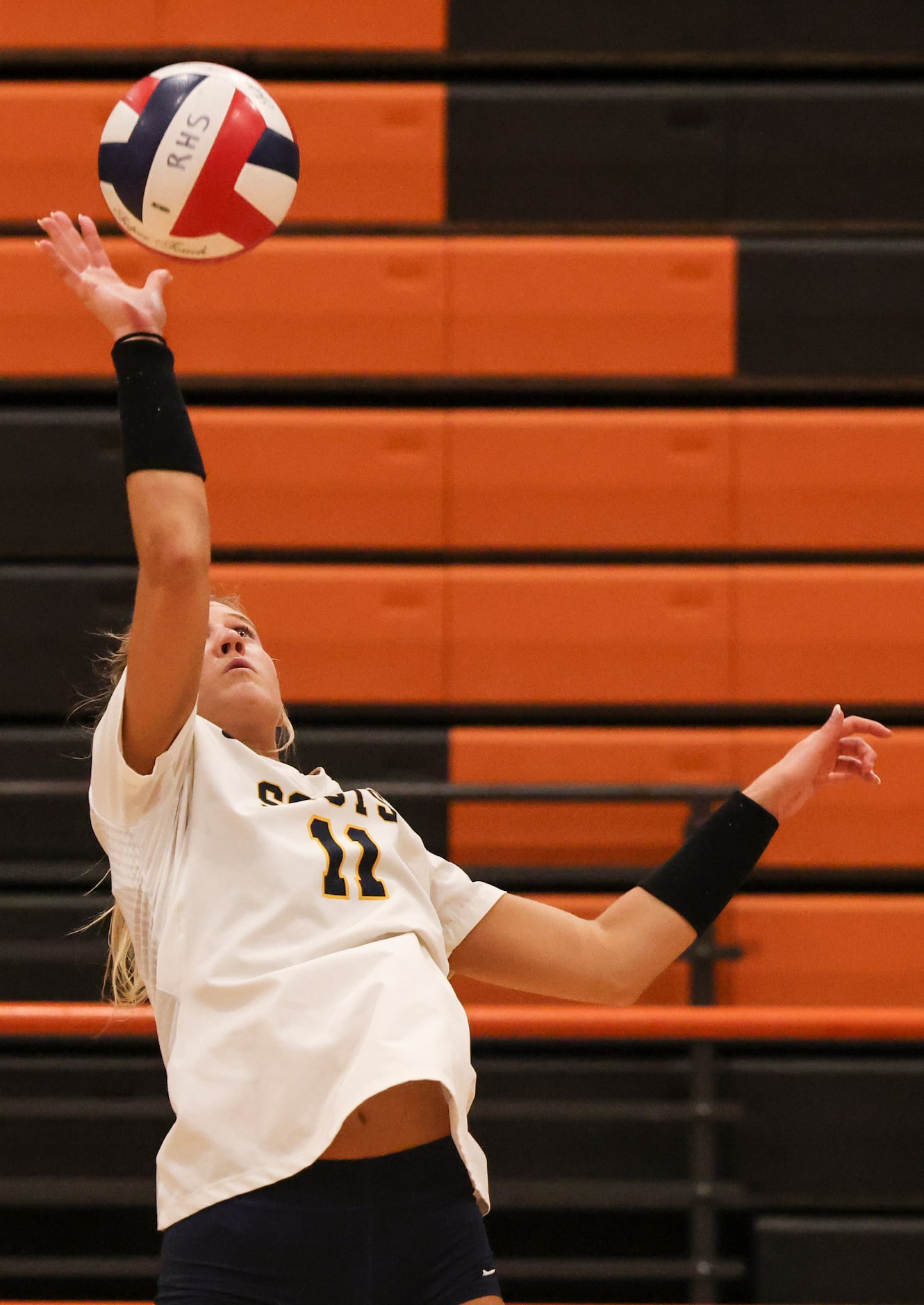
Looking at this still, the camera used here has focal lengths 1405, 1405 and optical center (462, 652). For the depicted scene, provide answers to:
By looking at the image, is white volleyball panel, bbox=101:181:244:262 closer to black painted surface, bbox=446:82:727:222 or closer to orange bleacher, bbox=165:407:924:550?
orange bleacher, bbox=165:407:924:550

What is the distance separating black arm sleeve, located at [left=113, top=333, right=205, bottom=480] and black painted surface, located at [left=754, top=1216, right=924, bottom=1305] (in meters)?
2.32

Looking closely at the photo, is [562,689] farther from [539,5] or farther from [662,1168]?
[539,5]

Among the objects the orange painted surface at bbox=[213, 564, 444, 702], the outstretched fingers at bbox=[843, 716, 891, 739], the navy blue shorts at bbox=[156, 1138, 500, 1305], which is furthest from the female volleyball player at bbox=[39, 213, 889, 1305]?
the orange painted surface at bbox=[213, 564, 444, 702]

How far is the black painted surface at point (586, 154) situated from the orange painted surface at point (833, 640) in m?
0.92

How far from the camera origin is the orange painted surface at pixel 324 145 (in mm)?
3303

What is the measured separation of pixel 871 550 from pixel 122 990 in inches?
76.4

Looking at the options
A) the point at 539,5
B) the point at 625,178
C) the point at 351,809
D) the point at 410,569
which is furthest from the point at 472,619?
the point at 351,809

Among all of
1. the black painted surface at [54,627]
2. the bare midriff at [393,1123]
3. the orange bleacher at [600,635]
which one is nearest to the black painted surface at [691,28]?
the orange bleacher at [600,635]

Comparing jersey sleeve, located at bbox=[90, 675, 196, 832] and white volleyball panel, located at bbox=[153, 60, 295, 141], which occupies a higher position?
white volleyball panel, located at bbox=[153, 60, 295, 141]

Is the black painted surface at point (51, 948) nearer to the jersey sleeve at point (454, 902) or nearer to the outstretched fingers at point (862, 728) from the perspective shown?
the jersey sleeve at point (454, 902)

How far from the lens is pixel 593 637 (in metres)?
3.23

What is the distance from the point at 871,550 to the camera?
10.7 feet

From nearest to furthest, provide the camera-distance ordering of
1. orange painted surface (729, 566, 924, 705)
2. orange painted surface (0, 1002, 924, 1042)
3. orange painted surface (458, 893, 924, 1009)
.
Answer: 1. orange painted surface (0, 1002, 924, 1042)
2. orange painted surface (458, 893, 924, 1009)
3. orange painted surface (729, 566, 924, 705)

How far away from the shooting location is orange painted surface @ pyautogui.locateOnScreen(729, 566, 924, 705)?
3.22 metres
